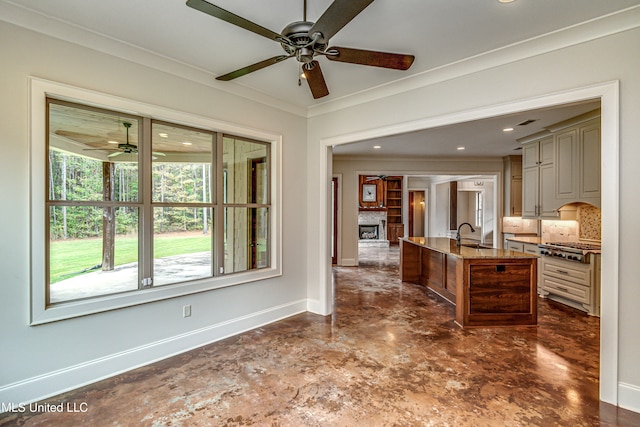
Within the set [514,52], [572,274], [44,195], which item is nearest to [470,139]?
[572,274]

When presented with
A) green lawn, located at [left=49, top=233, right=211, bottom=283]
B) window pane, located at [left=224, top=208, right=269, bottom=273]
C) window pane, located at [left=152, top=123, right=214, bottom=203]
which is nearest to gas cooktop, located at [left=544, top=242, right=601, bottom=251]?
window pane, located at [left=224, top=208, right=269, bottom=273]

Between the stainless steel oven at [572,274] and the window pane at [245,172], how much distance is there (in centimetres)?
427

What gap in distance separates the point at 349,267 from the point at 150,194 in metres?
5.55

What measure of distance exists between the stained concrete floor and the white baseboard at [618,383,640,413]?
0.06m

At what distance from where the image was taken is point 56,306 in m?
2.31

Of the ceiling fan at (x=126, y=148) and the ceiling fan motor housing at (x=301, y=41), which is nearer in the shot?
the ceiling fan motor housing at (x=301, y=41)

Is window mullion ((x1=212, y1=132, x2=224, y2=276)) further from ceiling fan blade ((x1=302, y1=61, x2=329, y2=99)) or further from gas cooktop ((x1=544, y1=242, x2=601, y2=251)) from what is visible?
gas cooktop ((x1=544, y1=242, x2=601, y2=251))

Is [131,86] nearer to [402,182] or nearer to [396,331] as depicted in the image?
[396,331]

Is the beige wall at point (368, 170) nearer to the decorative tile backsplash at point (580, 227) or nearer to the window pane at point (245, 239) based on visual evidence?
the decorative tile backsplash at point (580, 227)

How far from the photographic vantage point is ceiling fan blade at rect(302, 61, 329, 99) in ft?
7.01

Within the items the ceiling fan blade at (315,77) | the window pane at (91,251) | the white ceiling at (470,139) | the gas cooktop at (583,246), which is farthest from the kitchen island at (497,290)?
the window pane at (91,251)

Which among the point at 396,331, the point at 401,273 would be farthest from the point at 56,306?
the point at 401,273

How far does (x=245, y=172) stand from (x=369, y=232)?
9349mm

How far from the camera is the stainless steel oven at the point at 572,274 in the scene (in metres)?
4.00
